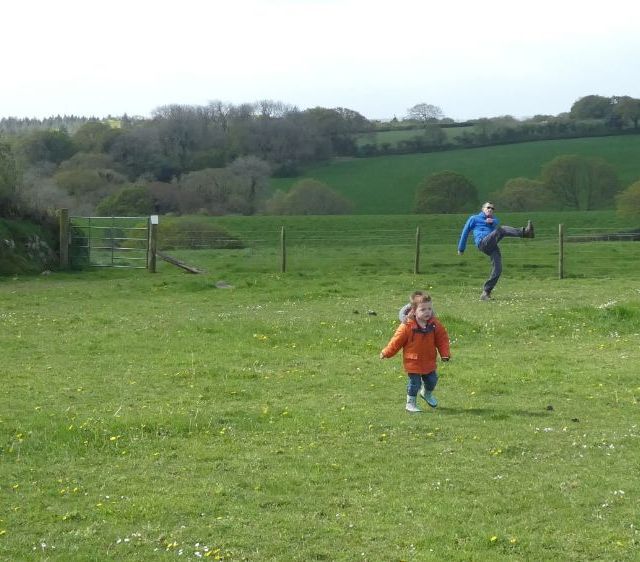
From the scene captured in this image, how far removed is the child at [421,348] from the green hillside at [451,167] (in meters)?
70.2

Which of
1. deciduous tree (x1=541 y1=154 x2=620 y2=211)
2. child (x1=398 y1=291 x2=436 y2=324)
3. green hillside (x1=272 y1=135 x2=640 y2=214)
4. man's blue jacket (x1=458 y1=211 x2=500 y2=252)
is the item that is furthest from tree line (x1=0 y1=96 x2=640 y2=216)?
child (x1=398 y1=291 x2=436 y2=324)

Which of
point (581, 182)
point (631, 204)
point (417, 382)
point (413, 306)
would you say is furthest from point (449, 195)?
point (417, 382)

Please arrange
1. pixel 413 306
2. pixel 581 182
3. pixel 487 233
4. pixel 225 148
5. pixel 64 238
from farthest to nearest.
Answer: pixel 225 148
pixel 581 182
pixel 64 238
pixel 487 233
pixel 413 306

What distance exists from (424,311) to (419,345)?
438 millimetres

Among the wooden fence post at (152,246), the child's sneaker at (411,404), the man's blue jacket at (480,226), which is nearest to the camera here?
the child's sneaker at (411,404)

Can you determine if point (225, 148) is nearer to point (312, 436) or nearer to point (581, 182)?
point (581, 182)

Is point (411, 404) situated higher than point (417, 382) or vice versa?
point (417, 382)

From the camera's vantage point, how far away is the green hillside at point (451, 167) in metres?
84.6

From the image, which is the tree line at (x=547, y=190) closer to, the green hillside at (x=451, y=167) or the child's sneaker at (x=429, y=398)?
the green hillside at (x=451, y=167)

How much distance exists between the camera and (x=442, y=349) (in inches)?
474

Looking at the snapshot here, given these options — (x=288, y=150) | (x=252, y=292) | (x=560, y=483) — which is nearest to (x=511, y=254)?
(x=252, y=292)

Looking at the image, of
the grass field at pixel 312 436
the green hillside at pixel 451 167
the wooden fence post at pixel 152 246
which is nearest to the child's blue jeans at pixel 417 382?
the grass field at pixel 312 436

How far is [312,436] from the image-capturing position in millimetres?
10539

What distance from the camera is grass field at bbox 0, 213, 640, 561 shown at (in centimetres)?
743
